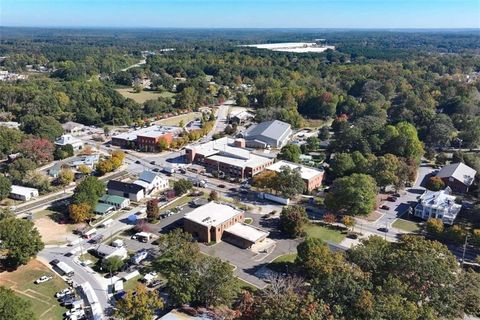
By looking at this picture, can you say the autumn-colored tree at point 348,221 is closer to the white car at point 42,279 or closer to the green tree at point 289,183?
the green tree at point 289,183

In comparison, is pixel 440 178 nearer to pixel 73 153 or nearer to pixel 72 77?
pixel 73 153

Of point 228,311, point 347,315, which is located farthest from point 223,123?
point 347,315

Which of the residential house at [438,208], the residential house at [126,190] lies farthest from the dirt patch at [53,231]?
the residential house at [438,208]

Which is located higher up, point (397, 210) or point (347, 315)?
point (347, 315)

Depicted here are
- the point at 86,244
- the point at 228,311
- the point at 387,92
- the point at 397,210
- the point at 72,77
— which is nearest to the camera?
the point at 228,311

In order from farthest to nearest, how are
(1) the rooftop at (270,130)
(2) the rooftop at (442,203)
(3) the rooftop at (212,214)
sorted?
(1) the rooftop at (270,130) < (2) the rooftop at (442,203) < (3) the rooftop at (212,214)

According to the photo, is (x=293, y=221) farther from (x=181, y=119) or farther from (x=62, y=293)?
(x=181, y=119)
